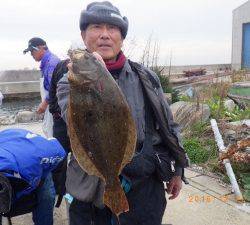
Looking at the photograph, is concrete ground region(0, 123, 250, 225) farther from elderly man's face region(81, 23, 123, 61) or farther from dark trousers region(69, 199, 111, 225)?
elderly man's face region(81, 23, 123, 61)

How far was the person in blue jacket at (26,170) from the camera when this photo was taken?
298cm

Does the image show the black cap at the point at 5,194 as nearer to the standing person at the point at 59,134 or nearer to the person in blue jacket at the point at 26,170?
the person in blue jacket at the point at 26,170

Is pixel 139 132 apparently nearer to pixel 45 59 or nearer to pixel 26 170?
pixel 26 170

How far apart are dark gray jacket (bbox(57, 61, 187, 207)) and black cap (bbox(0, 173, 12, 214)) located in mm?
691

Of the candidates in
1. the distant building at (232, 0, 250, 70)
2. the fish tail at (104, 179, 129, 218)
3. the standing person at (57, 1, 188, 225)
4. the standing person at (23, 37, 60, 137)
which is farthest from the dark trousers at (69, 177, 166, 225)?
the distant building at (232, 0, 250, 70)

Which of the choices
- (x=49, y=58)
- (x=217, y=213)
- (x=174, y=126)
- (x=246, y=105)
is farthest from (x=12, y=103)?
(x=174, y=126)

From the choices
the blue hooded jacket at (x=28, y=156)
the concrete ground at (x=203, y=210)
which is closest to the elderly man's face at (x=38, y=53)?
the concrete ground at (x=203, y=210)

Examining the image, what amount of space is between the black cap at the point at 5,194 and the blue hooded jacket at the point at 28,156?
0.06 m

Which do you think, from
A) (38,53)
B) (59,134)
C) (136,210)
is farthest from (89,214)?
(38,53)

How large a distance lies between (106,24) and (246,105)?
778 centimetres

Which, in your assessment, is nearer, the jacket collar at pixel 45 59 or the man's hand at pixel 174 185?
the man's hand at pixel 174 185

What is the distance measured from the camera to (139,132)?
2299 millimetres

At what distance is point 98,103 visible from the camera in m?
1.91

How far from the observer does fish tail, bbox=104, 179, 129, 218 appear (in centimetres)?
Result: 210
